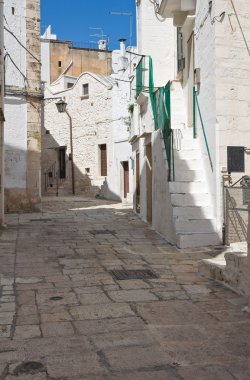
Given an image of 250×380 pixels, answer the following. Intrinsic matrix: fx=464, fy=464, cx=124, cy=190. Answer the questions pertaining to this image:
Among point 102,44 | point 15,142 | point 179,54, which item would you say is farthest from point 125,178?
point 102,44

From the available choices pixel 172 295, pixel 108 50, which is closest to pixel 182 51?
pixel 172 295

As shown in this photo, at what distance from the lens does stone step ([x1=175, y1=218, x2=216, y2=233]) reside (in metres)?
8.70

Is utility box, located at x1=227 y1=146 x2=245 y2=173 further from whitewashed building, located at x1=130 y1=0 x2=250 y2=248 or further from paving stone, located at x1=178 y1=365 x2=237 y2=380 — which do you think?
paving stone, located at x1=178 y1=365 x2=237 y2=380

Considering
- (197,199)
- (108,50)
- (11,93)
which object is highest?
(108,50)

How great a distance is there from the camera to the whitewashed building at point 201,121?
860cm

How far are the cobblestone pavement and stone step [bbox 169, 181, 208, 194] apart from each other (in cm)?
158

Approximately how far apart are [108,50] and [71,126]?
9809mm

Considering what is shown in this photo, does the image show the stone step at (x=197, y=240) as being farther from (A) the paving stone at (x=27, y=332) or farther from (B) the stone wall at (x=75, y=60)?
(B) the stone wall at (x=75, y=60)

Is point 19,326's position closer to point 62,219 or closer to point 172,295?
point 172,295

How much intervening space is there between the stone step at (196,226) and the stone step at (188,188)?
0.83m

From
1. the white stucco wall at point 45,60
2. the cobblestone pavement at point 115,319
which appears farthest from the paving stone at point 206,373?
the white stucco wall at point 45,60

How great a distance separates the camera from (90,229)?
1123 centimetres

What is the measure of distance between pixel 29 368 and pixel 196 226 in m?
5.90

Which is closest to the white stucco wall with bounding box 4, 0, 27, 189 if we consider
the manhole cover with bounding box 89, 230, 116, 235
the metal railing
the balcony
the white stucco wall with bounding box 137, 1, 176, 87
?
the white stucco wall with bounding box 137, 1, 176, 87
